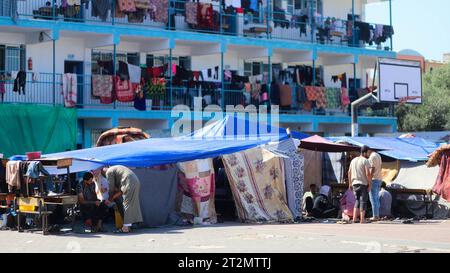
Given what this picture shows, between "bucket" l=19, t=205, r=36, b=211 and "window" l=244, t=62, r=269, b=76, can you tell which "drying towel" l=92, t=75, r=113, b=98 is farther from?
"bucket" l=19, t=205, r=36, b=211

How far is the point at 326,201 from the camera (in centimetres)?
2217

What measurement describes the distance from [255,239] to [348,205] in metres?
5.40

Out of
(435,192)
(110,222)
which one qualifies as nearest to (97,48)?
(110,222)

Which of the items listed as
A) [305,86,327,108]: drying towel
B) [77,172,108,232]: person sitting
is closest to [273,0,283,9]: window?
[305,86,327,108]: drying towel

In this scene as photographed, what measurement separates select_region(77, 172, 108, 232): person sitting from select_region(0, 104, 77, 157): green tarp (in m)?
7.71

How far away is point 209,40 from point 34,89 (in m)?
7.23

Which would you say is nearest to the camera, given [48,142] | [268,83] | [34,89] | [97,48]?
Answer: [48,142]

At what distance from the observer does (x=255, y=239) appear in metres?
16.3

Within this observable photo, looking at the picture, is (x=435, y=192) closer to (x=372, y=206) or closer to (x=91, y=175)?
(x=372, y=206)

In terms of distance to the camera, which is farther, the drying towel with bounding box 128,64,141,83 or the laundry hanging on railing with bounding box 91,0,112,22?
the drying towel with bounding box 128,64,141,83

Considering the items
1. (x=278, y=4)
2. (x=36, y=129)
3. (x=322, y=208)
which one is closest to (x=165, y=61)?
(x=278, y=4)

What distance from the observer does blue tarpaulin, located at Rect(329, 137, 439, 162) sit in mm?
24586

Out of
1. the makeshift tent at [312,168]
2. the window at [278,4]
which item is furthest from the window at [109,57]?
the makeshift tent at [312,168]

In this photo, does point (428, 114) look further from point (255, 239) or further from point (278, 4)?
point (255, 239)
